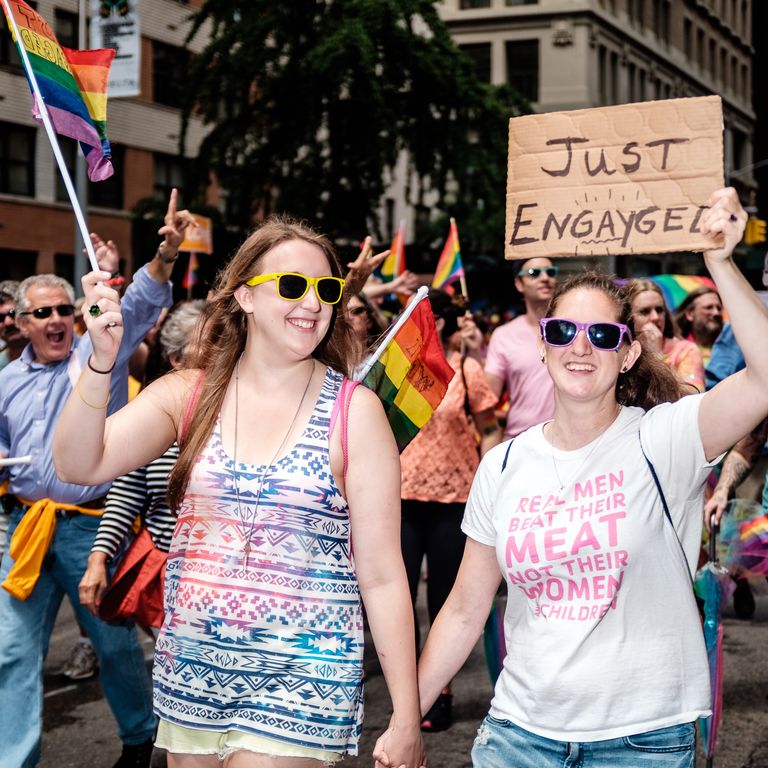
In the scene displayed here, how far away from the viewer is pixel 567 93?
41.5 meters

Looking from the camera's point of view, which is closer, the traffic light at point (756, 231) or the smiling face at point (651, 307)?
the smiling face at point (651, 307)

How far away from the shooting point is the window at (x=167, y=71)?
108 ft

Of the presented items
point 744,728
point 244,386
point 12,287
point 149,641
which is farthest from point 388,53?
point 244,386

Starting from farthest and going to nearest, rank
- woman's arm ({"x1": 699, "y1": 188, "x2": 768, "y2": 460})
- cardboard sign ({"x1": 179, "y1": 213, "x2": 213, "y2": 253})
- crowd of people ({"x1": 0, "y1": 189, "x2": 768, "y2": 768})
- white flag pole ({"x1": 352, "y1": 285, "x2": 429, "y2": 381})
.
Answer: cardboard sign ({"x1": 179, "y1": 213, "x2": 213, "y2": 253}) → white flag pole ({"x1": 352, "y1": 285, "x2": 429, "y2": 381}) → crowd of people ({"x1": 0, "y1": 189, "x2": 768, "y2": 768}) → woman's arm ({"x1": 699, "y1": 188, "x2": 768, "y2": 460})

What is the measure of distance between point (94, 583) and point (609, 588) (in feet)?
7.94

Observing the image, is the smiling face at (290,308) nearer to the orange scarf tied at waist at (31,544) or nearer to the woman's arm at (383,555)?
the woman's arm at (383,555)

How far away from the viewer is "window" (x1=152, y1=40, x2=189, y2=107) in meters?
32.9

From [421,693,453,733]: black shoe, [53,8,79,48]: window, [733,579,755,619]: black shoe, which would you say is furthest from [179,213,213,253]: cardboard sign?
[53,8,79,48]: window

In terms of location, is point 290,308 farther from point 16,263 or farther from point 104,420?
point 16,263

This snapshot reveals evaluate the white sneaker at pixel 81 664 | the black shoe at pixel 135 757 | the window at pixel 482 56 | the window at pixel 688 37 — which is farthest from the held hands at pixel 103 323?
the window at pixel 688 37

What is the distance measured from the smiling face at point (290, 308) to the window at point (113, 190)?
98.0ft

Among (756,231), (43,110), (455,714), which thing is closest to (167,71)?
(756,231)

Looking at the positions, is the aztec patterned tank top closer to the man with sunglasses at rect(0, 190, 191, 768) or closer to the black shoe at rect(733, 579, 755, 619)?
the man with sunglasses at rect(0, 190, 191, 768)

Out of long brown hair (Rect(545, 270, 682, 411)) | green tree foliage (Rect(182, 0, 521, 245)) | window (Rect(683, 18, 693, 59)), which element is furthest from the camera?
window (Rect(683, 18, 693, 59))
